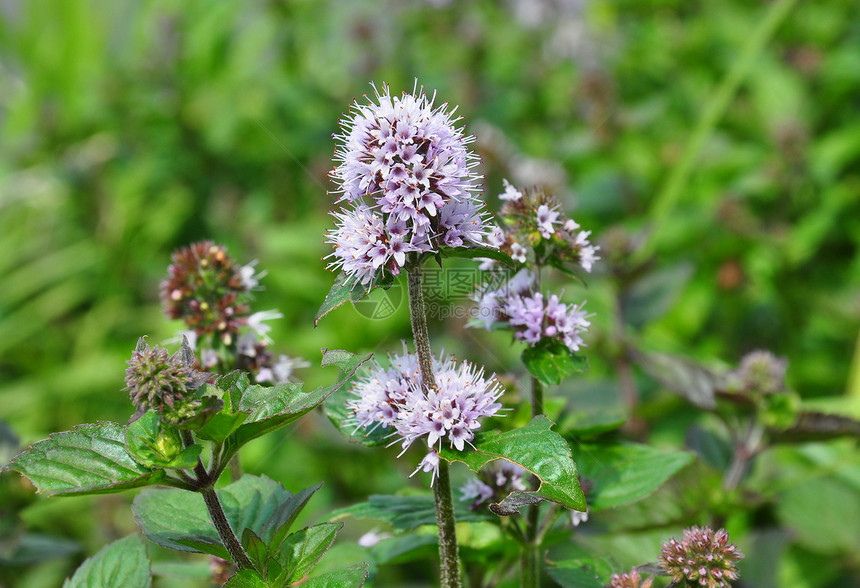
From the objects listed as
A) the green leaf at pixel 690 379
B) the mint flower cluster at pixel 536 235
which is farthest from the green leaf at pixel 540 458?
the green leaf at pixel 690 379

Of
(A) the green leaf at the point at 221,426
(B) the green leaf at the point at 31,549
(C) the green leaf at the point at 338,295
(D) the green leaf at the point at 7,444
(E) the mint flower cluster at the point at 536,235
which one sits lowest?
(A) the green leaf at the point at 221,426

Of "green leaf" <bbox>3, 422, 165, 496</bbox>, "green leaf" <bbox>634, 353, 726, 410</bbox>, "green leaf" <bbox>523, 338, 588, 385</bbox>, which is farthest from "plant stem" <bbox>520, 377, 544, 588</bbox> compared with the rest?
"green leaf" <bbox>634, 353, 726, 410</bbox>

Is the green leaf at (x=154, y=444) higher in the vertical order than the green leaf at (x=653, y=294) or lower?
lower

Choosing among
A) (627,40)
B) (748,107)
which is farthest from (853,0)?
(627,40)

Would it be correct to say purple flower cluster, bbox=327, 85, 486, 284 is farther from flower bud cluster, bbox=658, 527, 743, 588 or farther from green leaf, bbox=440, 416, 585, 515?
flower bud cluster, bbox=658, 527, 743, 588

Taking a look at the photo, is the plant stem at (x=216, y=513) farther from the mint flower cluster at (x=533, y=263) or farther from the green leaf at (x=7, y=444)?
the green leaf at (x=7, y=444)

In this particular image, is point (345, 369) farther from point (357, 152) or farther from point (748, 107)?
point (748, 107)
